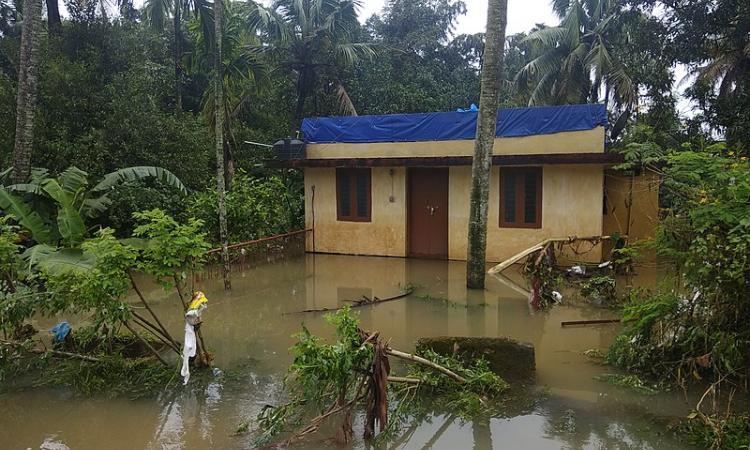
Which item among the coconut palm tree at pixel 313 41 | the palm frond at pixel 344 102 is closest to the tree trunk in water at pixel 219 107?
the coconut palm tree at pixel 313 41

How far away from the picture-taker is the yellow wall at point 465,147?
13.1 metres

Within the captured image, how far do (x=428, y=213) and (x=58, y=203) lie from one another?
8.44 metres

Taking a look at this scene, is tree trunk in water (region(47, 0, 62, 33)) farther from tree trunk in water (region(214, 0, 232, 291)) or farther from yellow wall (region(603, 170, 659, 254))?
yellow wall (region(603, 170, 659, 254))

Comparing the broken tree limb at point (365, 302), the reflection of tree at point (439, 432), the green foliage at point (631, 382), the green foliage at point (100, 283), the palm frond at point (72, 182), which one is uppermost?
the palm frond at point (72, 182)

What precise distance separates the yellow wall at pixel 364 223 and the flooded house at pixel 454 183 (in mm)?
27

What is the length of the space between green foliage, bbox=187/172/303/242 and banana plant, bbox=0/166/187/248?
1.03 metres

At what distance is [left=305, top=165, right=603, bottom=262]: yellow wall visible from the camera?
523 inches

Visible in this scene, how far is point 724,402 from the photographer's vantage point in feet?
19.0

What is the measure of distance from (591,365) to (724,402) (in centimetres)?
146

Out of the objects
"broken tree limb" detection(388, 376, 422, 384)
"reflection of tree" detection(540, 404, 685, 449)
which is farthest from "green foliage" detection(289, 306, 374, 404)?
"reflection of tree" detection(540, 404, 685, 449)

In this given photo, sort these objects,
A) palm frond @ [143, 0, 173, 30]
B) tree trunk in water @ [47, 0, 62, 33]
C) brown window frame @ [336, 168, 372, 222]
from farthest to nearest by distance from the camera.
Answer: palm frond @ [143, 0, 173, 30], tree trunk in water @ [47, 0, 62, 33], brown window frame @ [336, 168, 372, 222]

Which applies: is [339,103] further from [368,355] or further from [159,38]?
[368,355]

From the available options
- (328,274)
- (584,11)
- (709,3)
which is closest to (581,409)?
(328,274)

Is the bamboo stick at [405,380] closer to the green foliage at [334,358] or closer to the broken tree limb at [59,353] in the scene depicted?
the green foliage at [334,358]
